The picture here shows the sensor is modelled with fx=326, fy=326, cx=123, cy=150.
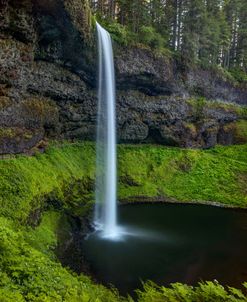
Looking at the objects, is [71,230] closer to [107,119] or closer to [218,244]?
[218,244]

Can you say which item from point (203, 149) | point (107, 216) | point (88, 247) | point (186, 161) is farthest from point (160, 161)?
point (88, 247)

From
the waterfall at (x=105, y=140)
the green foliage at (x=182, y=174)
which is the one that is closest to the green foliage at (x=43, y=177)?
the waterfall at (x=105, y=140)

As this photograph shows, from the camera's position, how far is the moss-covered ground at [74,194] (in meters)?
8.04

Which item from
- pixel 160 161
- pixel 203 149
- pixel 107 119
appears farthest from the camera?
pixel 203 149

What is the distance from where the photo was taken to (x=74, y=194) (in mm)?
22078

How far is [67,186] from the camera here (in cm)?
2145

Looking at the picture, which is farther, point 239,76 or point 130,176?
point 239,76

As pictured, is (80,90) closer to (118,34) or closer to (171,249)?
(118,34)

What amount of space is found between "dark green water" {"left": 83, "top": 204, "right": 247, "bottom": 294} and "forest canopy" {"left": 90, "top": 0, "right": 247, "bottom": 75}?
601 inches

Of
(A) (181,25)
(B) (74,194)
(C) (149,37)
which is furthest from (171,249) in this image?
(A) (181,25)

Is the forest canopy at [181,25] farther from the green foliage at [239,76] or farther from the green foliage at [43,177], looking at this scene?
Result: the green foliage at [43,177]

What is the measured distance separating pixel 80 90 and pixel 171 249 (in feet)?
44.9

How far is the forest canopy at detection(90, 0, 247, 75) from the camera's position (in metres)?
32.0

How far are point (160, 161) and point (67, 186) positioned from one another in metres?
11.5
